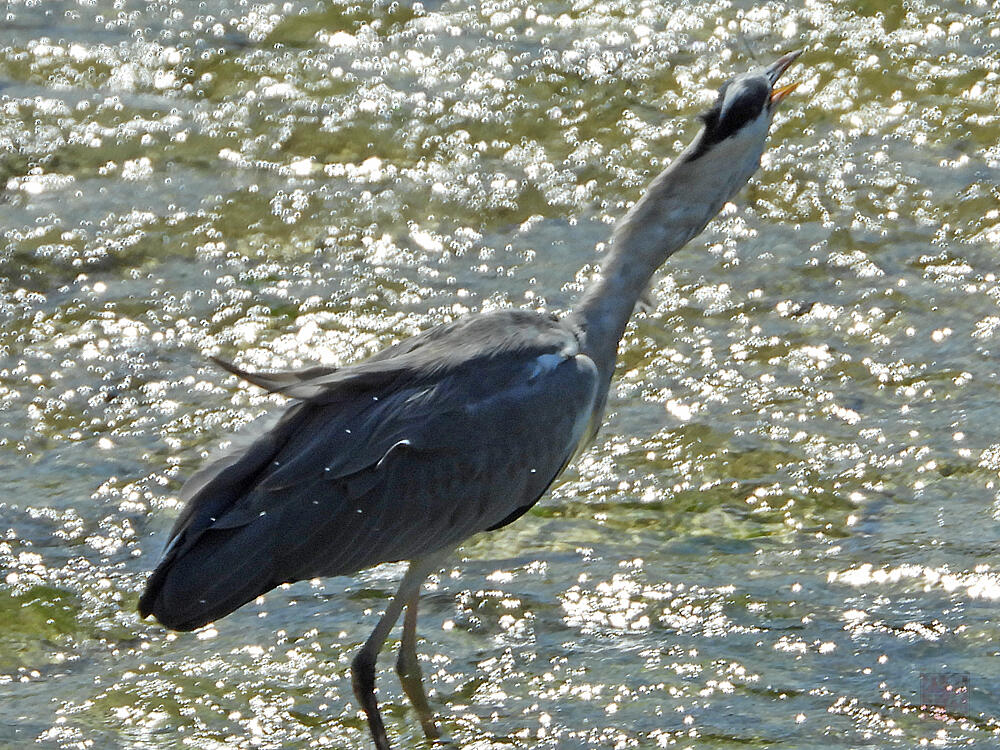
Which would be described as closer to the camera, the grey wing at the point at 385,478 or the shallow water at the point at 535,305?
the grey wing at the point at 385,478

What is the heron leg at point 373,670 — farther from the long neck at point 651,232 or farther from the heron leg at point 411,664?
the long neck at point 651,232

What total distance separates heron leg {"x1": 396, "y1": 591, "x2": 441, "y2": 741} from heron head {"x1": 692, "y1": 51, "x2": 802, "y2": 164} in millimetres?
1664

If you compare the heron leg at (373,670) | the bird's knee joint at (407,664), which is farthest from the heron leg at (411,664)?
the heron leg at (373,670)

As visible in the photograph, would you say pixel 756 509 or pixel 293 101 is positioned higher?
pixel 293 101

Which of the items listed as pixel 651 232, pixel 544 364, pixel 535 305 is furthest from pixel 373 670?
pixel 535 305

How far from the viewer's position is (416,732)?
4598 millimetres

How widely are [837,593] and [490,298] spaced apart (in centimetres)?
256

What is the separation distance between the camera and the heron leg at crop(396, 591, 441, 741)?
4.68m

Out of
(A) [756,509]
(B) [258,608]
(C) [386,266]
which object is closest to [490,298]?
(C) [386,266]

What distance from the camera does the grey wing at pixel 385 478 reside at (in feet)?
14.5

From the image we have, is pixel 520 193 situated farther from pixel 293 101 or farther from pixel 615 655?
pixel 615 655

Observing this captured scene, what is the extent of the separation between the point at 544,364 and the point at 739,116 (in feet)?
3.27

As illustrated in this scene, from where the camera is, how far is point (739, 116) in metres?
5.00

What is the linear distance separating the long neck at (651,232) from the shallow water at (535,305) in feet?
2.60
